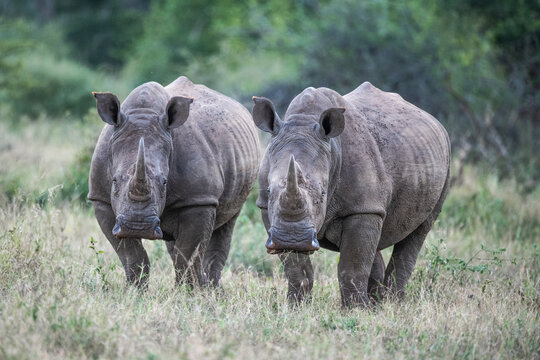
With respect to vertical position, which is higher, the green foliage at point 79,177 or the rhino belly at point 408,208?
the rhino belly at point 408,208

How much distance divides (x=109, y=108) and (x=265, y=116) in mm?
1278

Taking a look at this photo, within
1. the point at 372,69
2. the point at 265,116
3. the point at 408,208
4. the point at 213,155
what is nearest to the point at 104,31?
the point at 372,69

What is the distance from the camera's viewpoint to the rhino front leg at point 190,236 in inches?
273

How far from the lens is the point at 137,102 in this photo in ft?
22.5

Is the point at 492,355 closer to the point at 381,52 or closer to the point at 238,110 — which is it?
the point at 238,110

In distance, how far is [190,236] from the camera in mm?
7000

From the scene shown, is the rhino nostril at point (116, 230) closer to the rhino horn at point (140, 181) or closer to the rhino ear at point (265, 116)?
the rhino horn at point (140, 181)

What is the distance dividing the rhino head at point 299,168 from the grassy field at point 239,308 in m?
0.66

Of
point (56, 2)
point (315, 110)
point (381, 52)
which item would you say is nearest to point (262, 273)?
point (315, 110)

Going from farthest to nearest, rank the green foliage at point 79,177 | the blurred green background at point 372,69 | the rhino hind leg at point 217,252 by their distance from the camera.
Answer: the blurred green background at point 372,69 < the green foliage at point 79,177 < the rhino hind leg at point 217,252

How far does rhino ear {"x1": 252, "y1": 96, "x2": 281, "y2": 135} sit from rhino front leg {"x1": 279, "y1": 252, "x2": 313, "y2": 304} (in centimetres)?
103

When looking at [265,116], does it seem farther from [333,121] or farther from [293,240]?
[293,240]

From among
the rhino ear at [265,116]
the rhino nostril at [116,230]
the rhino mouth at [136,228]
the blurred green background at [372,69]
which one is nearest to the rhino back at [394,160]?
the rhino ear at [265,116]

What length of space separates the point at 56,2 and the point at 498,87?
23834 mm
